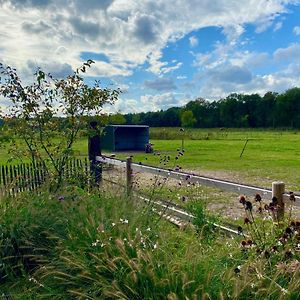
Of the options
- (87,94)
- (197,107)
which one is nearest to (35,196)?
(87,94)

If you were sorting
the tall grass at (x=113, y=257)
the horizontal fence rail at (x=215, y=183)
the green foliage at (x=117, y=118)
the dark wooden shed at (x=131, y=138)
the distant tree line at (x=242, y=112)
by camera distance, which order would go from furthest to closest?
the distant tree line at (x=242, y=112) → the dark wooden shed at (x=131, y=138) → the green foliage at (x=117, y=118) → the horizontal fence rail at (x=215, y=183) → the tall grass at (x=113, y=257)

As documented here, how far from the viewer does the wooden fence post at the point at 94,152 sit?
694 centimetres

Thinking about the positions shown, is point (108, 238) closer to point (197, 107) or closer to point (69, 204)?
point (69, 204)

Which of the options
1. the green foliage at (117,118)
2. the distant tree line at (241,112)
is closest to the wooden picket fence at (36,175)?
the green foliage at (117,118)

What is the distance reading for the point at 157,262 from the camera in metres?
2.59

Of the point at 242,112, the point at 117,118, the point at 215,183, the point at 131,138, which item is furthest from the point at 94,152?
the point at 242,112

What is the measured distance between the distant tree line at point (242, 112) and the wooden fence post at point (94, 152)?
7676cm

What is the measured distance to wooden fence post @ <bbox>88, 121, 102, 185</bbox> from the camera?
6.94m

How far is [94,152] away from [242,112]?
9630 cm

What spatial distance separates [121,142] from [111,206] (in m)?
26.2

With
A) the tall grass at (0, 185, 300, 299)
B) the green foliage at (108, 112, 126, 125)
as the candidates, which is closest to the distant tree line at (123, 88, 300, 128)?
the green foliage at (108, 112, 126, 125)

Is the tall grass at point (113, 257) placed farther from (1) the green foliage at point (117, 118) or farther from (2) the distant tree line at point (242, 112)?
(2) the distant tree line at point (242, 112)

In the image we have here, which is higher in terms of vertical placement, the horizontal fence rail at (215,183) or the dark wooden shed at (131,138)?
the horizontal fence rail at (215,183)

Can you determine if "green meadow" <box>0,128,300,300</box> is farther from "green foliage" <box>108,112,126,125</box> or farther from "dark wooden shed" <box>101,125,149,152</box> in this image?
"dark wooden shed" <box>101,125,149,152</box>
